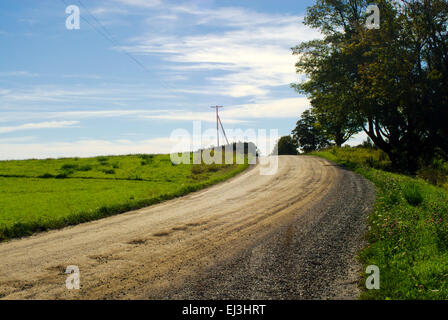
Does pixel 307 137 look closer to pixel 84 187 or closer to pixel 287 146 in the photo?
pixel 287 146

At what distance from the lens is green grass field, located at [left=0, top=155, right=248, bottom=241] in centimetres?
1295

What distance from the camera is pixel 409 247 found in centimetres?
755

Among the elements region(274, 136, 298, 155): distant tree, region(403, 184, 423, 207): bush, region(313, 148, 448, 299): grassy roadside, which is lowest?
region(313, 148, 448, 299): grassy roadside

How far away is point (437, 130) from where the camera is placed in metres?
25.3

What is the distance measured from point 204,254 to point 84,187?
1853 cm

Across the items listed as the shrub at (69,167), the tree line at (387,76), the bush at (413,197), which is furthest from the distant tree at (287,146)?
the bush at (413,197)

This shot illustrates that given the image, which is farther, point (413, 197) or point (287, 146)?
point (287, 146)

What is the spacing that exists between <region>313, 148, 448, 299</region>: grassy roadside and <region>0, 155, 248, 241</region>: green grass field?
32.7 feet

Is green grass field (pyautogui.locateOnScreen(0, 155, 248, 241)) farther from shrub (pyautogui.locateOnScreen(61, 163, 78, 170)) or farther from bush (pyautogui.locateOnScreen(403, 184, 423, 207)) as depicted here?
bush (pyautogui.locateOnScreen(403, 184, 423, 207))

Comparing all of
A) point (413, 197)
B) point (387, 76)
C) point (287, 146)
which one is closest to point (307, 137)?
point (287, 146)

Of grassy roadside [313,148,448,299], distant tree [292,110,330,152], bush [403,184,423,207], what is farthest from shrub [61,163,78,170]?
distant tree [292,110,330,152]

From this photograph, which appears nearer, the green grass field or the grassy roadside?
the grassy roadside

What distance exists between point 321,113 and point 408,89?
42.2 ft
